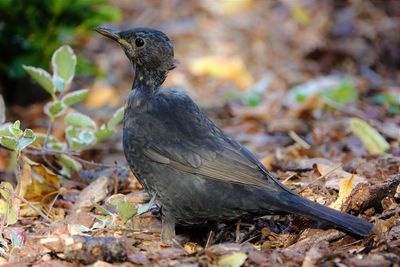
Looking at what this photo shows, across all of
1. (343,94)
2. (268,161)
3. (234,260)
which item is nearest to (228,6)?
(343,94)

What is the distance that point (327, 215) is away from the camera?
3703 millimetres

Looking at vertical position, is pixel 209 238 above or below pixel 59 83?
below

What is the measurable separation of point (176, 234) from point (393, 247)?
1371mm

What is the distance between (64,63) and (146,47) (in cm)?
76

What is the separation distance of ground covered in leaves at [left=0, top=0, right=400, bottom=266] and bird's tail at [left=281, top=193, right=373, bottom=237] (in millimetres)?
107

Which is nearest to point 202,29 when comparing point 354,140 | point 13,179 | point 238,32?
point 238,32

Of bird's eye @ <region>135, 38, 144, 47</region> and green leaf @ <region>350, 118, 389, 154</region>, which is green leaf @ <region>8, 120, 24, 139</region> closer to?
bird's eye @ <region>135, 38, 144, 47</region>

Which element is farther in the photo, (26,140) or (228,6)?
(228,6)

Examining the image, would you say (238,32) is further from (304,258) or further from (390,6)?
(304,258)

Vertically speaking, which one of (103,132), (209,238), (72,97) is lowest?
(209,238)

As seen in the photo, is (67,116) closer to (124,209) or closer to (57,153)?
(57,153)

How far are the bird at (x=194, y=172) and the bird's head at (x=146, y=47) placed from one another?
26 cm

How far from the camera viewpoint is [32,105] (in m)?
7.57

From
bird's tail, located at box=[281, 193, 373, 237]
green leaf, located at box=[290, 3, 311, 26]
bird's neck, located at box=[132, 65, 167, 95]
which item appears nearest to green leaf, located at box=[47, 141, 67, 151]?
bird's neck, located at box=[132, 65, 167, 95]
